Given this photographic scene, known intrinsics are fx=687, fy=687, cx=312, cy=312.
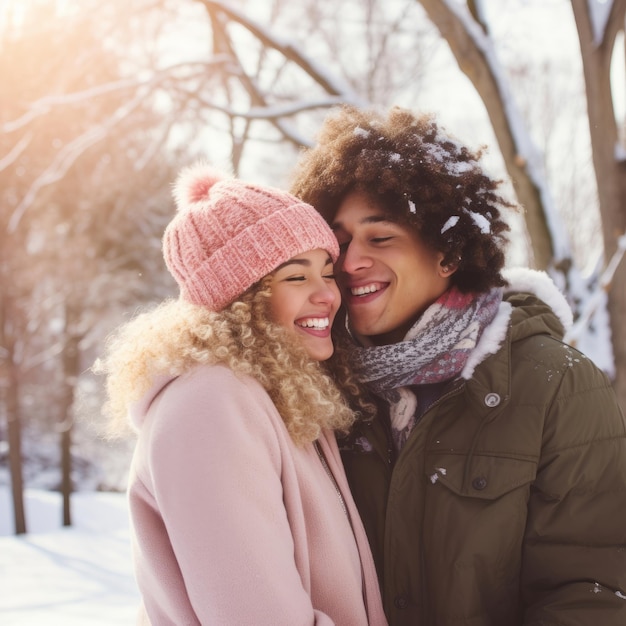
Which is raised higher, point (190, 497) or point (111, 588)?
point (190, 497)

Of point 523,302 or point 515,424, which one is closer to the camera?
point 515,424

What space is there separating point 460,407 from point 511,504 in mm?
351

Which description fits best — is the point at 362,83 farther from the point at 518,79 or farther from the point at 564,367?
the point at 564,367

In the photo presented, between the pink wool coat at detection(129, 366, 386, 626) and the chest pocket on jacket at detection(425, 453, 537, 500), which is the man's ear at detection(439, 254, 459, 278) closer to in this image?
the chest pocket on jacket at detection(425, 453, 537, 500)

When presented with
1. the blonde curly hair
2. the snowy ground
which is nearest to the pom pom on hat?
the blonde curly hair

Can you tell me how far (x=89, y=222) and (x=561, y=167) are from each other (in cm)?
940

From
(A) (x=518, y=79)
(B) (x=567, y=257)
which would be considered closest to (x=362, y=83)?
(A) (x=518, y=79)

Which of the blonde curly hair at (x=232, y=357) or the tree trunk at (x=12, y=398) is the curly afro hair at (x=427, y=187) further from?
the tree trunk at (x=12, y=398)

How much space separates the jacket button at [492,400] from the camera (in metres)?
2.20

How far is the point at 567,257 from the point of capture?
456 centimetres

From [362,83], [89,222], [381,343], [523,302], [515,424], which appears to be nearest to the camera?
[515,424]

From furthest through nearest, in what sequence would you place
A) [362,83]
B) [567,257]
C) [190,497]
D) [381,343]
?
[362,83] → [567,257] → [381,343] → [190,497]

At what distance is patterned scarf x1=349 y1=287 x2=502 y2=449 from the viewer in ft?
7.75

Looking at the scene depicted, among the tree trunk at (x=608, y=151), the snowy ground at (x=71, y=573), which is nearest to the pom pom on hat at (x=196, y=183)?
the tree trunk at (x=608, y=151)
